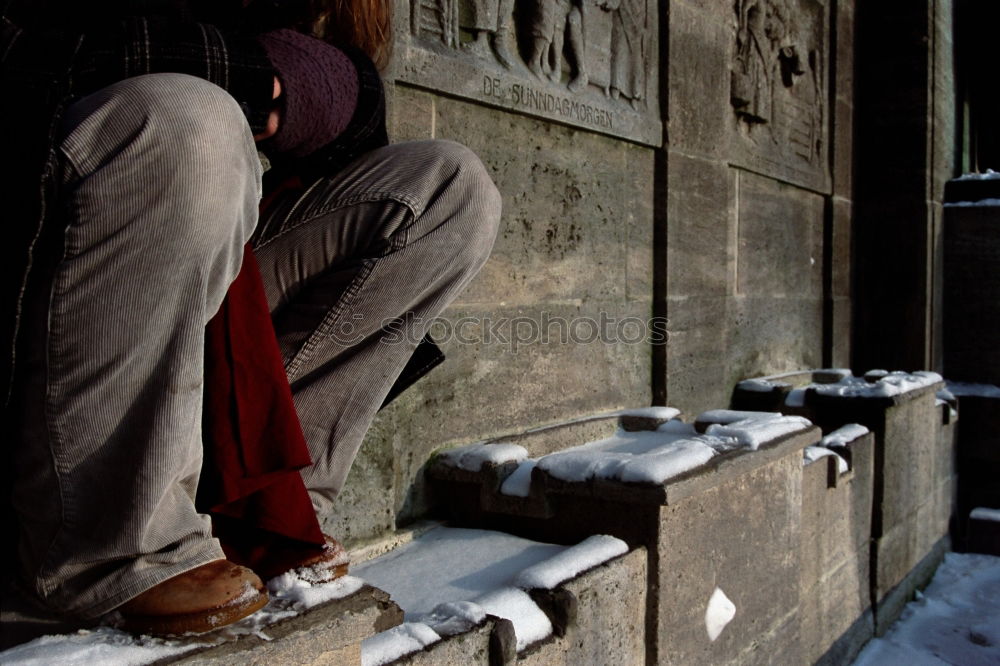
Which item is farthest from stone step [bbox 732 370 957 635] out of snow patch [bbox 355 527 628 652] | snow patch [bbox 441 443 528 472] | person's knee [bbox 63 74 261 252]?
person's knee [bbox 63 74 261 252]

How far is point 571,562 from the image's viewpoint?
231 centimetres

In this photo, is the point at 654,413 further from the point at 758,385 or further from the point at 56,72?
the point at 56,72

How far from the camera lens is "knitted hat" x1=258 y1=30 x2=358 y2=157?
1.33 metres

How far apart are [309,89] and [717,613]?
86.3 inches

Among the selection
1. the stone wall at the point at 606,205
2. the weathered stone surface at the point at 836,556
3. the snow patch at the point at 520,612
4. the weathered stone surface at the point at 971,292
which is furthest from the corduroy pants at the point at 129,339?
the weathered stone surface at the point at 971,292

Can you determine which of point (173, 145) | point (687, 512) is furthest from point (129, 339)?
point (687, 512)

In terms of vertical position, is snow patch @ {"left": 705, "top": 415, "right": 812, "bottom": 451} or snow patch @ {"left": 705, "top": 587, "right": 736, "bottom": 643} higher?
snow patch @ {"left": 705, "top": 415, "right": 812, "bottom": 451}

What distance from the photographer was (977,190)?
7453 millimetres

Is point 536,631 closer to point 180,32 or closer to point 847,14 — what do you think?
point 180,32

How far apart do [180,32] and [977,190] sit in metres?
7.71

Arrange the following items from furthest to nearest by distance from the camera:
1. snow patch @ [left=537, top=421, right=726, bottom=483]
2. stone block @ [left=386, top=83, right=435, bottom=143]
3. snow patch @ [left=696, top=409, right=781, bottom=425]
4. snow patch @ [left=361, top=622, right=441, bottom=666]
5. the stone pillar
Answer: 1. the stone pillar
2. snow patch @ [left=696, top=409, right=781, bottom=425]
3. stone block @ [left=386, top=83, right=435, bottom=143]
4. snow patch @ [left=537, top=421, right=726, bottom=483]
5. snow patch @ [left=361, top=622, right=441, bottom=666]

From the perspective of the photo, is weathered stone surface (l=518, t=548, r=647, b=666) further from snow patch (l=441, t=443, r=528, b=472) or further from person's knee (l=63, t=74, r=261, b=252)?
→ person's knee (l=63, t=74, r=261, b=252)

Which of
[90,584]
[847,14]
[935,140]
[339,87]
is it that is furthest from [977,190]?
[90,584]

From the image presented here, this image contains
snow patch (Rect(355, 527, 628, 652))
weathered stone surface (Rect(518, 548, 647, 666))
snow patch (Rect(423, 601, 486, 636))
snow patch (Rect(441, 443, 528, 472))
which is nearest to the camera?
snow patch (Rect(423, 601, 486, 636))
